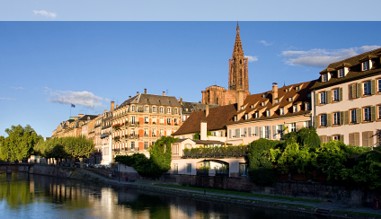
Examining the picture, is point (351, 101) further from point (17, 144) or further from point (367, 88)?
point (17, 144)

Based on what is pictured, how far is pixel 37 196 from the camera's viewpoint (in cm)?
6238

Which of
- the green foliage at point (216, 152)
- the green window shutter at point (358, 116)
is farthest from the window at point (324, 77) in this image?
the green foliage at point (216, 152)

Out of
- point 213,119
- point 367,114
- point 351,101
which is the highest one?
point 351,101

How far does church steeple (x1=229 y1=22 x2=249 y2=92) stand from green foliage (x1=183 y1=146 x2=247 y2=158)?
255 ft

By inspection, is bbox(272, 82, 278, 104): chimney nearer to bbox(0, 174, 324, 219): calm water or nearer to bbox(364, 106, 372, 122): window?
bbox(364, 106, 372, 122): window

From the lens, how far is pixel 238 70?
5664 inches

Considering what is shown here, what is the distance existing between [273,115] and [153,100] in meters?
46.3

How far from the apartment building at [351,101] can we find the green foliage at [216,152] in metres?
10.1

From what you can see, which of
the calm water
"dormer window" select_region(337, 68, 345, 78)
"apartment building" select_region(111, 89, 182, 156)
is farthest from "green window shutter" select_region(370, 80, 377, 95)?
"apartment building" select_region(111, 89, 182, 156)

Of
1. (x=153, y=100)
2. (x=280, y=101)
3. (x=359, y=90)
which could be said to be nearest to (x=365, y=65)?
(x=359, y=90)

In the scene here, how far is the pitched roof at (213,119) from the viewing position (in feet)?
247

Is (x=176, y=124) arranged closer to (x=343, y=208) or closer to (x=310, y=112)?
(x=310, y=112)

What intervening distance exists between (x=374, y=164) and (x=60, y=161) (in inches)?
4447

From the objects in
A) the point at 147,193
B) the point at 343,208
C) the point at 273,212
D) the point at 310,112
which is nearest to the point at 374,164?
the point at 343,208
